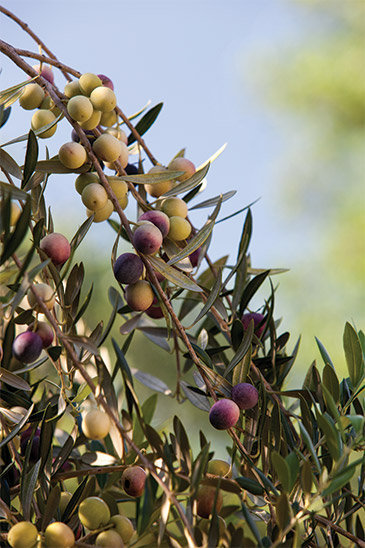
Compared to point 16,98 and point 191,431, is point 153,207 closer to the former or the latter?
point 16,98

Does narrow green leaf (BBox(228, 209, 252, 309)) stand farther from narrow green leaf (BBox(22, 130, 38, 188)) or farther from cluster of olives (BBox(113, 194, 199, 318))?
narrow green leaf (BBox(22, 130, 38, 188))

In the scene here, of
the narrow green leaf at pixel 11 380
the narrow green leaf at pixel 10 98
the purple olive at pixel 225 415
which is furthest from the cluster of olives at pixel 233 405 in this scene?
the narrow green leaf at pixel 10 98

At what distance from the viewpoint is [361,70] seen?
466cm

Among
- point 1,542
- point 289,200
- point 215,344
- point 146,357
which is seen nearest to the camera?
point 1,542

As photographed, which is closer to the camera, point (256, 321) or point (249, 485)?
point (249, 485)

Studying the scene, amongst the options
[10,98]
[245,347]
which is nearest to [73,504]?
[245,347]

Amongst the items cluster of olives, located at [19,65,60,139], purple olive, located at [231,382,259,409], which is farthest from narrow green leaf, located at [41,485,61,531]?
cluster of olives, located at [19,65,60,139]

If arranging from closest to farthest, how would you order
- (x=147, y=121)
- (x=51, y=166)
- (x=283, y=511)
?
(x=283, y=511)
(x=51, y=166)
(x=147, y=121)

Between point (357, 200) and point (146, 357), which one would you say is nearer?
point (146, 357)

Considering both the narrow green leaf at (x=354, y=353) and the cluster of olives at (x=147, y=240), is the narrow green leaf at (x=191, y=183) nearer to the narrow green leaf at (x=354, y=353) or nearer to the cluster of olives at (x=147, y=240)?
the cluster of olives at (x=147, y=240)

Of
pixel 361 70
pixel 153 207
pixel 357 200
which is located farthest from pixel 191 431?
pixel 361 70

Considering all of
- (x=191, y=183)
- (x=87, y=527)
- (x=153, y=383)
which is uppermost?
(x=191, y=183)

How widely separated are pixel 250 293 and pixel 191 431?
4.44 ft

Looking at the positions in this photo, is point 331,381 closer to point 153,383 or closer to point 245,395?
point 245,395
